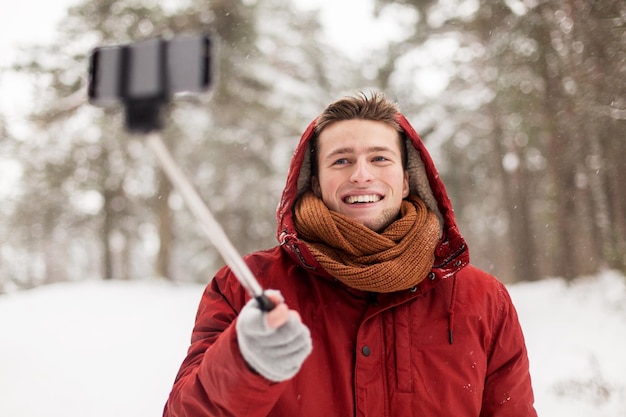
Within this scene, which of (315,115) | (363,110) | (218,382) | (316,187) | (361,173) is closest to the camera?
(218,382)

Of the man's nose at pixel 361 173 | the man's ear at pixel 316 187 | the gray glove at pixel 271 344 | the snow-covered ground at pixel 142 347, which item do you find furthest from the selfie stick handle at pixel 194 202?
the snow-covered ground at pixel 142 347

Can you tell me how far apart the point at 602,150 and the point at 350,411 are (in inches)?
375

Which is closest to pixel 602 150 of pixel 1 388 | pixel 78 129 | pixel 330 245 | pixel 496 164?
pixel 496 164

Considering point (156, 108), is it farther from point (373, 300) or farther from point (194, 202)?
point (373, 300)

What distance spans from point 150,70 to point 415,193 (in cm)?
171

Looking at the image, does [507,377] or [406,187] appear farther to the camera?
[406,187]

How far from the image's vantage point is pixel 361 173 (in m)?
2.18

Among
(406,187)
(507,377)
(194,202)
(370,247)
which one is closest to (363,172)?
(370,247)

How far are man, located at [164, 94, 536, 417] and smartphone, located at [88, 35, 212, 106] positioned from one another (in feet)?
2.97

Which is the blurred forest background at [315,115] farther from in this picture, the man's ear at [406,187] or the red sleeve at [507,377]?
the red sleeve at [507,377]

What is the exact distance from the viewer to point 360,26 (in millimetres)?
13812

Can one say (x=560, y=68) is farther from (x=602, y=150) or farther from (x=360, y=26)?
(x=360, y=26)

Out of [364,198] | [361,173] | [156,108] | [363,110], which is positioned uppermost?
[363,110]

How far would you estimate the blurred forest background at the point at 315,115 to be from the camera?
907 centimetres
